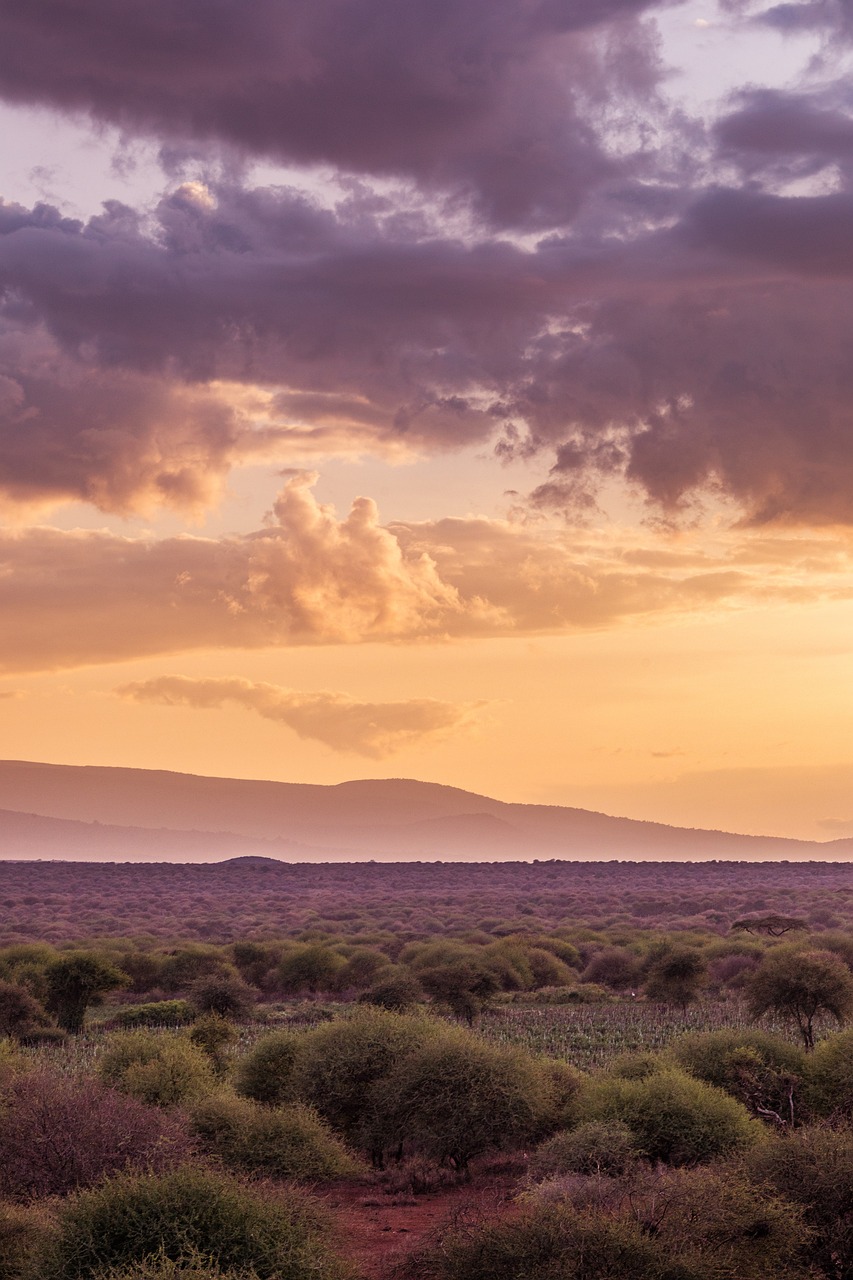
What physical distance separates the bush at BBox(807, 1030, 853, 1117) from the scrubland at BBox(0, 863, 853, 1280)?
73 millimetres

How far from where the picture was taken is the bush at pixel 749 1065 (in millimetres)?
25359

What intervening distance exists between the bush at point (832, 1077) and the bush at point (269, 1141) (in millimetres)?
10176

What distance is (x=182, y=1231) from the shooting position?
14.7 metres

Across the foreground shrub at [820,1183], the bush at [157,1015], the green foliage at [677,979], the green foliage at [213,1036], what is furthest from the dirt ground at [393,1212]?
the green foliage at [677,979]

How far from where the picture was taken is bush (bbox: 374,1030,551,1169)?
24.2 metres

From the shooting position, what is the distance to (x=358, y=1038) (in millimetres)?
27203

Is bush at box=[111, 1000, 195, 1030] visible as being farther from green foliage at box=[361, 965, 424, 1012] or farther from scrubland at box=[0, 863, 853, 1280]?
green foliage at box=[361, 965, 424, 1012]

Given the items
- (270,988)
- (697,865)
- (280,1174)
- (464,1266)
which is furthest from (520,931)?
(697,865)

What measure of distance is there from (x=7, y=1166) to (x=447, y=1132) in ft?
29.1

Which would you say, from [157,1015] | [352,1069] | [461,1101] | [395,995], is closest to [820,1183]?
[461,1101]

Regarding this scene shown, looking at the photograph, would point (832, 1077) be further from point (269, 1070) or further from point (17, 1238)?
point (17, 1238)

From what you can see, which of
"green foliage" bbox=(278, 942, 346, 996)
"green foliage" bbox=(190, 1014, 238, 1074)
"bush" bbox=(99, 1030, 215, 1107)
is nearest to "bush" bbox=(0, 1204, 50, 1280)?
"bush" bbox=(99, 1030, 215, 1107)

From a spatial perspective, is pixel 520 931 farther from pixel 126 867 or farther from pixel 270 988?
pixel 126 867

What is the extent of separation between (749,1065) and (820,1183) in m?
9.35
